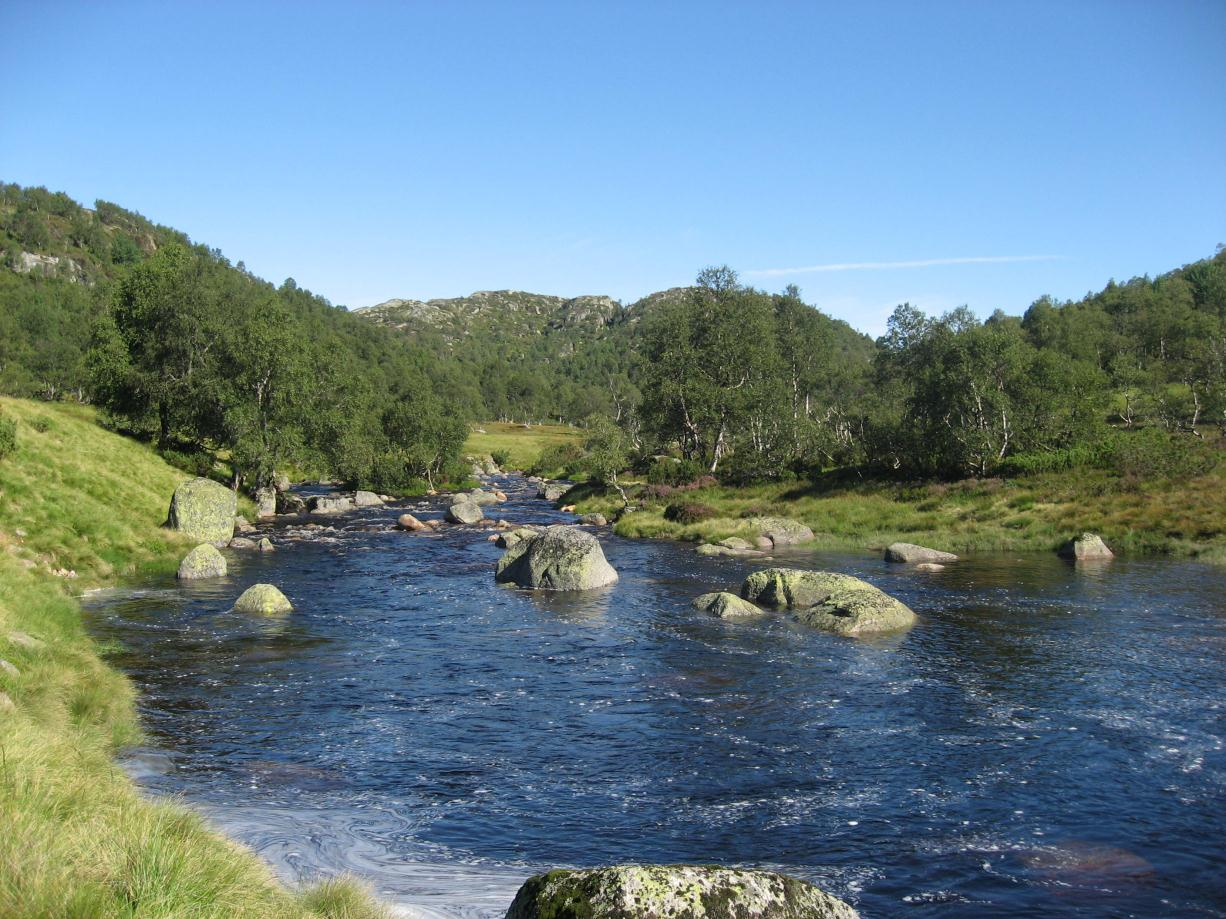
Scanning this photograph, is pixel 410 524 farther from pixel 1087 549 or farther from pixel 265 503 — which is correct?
pixel 1087 549

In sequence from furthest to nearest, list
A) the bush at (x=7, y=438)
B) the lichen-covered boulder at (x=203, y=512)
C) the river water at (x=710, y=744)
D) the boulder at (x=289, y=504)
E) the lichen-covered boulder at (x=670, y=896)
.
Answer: the boulder at (x=289, y=504) → the lichen-covered boulder at (x=203, y=512) → the bush at (x=7, y=438) → the river water at (x=710, y=744) → the lichen-covered boulder at (x=670, y=896)

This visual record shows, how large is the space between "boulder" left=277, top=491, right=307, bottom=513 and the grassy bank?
2931cm

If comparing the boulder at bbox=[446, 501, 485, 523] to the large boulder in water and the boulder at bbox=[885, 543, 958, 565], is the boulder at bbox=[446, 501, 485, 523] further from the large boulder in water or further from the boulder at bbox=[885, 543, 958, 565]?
the boulder at bbox=[885, 543, 958, 565]

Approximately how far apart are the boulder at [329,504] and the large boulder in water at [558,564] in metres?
35.5

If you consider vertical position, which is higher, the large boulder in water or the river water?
the large boulder in water

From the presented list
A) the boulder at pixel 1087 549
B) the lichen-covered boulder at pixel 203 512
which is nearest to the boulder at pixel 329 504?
the lichen-covered boulder at pixel 203 512

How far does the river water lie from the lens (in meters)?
13.2

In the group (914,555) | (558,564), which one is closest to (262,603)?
(558,564)

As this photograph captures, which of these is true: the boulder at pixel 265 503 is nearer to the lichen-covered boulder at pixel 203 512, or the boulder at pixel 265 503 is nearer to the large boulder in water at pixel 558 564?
the lichen-covered boulder at pixel 203 512

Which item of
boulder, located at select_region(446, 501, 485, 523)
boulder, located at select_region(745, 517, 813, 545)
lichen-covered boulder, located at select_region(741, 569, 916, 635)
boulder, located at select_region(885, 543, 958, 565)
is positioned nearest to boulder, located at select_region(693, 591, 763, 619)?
lichen-covered boulder, located at select_region(741, 569, 916, 635)

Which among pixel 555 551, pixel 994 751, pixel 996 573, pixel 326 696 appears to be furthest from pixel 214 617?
pixel 996 573

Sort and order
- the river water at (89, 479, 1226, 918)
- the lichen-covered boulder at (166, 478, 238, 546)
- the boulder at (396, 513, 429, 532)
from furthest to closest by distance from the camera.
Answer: the boulder at (396, 513, 429, 532), the lichen-covered boulder at (166, 478, 238, 546), the river water at (89, 479, 1226, 918)

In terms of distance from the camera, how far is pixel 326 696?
21.6m

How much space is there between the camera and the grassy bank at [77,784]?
7547mm
